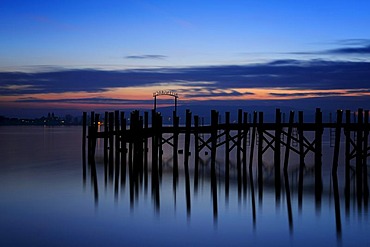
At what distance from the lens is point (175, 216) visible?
1359 centimetres

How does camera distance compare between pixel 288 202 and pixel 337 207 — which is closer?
pixel 337 207

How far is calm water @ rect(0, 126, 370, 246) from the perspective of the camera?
11.4m

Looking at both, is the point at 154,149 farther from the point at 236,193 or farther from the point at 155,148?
the point at 236,193

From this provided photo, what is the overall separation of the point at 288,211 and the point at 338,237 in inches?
103

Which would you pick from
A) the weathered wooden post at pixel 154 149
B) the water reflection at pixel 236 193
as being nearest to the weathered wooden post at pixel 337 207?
the water reflection at pixel 236 193

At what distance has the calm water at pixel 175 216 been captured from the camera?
11.4m

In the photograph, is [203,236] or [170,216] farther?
[170,216]

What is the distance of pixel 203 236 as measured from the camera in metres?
11.6

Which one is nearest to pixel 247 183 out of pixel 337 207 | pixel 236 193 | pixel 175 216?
pixel 236 193

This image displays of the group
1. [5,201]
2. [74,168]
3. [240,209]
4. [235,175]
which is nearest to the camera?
[240,209]

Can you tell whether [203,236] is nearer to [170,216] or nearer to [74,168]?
[170,216]

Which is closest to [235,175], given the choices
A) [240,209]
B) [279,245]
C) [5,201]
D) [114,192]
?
[114,192]

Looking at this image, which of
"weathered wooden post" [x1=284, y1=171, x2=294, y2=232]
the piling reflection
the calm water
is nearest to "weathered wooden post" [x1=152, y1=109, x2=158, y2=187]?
the piling reflection

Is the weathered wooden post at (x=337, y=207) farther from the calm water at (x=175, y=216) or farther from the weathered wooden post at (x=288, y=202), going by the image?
the weathered wooden post at (x=288, y=202)
